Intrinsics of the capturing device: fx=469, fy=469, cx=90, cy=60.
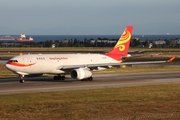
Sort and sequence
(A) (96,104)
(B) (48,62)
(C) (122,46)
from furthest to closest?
(C) (122,46), (B) (48,62), (A) (96,104)

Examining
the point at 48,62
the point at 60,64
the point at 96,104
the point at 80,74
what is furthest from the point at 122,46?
the point at 96,104

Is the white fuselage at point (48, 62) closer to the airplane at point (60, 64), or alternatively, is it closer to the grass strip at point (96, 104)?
the airplane at point (60, 64)

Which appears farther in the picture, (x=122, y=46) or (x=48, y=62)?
(x=122, y=46)

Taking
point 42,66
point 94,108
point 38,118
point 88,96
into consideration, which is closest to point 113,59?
point 42,66

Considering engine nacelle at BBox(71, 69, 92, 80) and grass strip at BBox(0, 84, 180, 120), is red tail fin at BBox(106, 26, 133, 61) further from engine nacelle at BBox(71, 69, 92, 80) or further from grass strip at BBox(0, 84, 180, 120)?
grass strip at BBox(0, 84, 180, 120)

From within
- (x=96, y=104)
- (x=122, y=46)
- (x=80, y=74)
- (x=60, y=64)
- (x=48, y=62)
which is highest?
(x=122, y=46)

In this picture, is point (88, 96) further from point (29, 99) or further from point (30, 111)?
point (30, 111)

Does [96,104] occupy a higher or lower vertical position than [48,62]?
lower

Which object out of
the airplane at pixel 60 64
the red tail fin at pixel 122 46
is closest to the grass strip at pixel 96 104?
the airplane at pixel 60 64

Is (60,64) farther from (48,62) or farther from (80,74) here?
(80,74)

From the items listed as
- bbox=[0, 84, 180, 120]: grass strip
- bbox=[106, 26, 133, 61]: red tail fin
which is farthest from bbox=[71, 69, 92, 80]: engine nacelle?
bbox=[0, 84, 180, 120]: grass strip

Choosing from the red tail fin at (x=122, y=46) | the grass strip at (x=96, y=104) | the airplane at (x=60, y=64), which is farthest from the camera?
the red tail fin at (x=122, y=46)

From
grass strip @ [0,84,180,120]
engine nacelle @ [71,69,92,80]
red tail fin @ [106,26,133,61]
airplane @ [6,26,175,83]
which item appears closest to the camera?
grass strip @ [0,84,180,120]

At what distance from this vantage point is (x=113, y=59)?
49.9 meters
